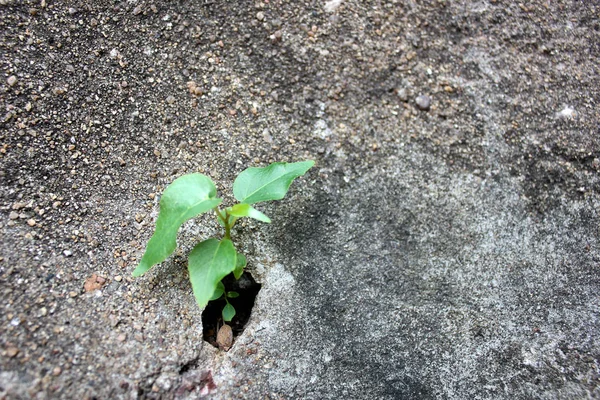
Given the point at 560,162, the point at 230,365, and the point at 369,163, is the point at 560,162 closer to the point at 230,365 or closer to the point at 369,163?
the point at 369,163

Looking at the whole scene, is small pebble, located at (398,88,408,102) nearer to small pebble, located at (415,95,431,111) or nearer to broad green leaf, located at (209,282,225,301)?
small pebble, located at (415,95,431,111)

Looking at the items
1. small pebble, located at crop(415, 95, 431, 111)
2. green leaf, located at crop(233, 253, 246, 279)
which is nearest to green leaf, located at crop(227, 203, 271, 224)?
green leaf, located at crop(233, 253, 246, 279)

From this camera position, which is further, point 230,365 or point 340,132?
point 340,132

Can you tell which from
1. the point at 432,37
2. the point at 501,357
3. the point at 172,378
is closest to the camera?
the point at 172,378

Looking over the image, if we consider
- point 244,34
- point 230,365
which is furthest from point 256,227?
point 244,34

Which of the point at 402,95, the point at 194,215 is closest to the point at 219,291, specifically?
the point at 194,215
